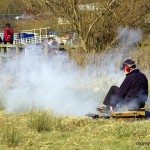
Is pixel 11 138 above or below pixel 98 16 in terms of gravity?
below

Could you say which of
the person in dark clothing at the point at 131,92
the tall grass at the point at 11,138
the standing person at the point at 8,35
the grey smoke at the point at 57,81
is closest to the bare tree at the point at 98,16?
the standing person at the point at 8,35

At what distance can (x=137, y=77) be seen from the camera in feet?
36.6

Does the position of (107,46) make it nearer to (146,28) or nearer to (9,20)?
(146,28)

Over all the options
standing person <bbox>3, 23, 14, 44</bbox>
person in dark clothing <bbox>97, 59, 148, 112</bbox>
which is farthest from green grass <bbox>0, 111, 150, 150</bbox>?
standing person <bbox>3, 23, 14, 44</bbox>

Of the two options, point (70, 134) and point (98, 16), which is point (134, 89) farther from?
point (98, 16)

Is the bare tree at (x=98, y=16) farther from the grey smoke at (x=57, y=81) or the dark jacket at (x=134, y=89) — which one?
the dark jacket at (x=134, y=89)

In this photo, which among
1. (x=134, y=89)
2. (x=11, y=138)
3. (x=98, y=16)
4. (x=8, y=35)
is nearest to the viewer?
(x=11, y=138)

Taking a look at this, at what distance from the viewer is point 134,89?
11180 mm

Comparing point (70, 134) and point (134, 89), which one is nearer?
point (70, 134)

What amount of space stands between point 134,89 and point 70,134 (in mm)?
2476

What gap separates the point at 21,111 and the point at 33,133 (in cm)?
272

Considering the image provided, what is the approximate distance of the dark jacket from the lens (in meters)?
11.1

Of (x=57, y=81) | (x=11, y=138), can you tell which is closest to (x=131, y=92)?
(x=11, y=138)

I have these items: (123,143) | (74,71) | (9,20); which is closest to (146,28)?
(74,71)
